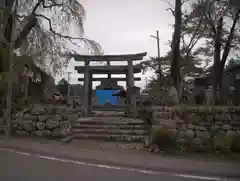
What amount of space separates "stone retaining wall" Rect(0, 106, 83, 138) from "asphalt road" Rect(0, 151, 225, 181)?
3.31m

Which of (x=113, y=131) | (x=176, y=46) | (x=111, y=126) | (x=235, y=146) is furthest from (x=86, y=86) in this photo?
(x=235, y=146)

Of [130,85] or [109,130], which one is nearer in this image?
[109,130]

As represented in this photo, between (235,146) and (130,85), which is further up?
(130,85)

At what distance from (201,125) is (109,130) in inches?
148

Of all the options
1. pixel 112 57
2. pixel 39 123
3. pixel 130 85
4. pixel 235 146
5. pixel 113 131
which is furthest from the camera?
pixel 130 85

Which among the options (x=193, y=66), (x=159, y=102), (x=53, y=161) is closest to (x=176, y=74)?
(x=159, y=102)

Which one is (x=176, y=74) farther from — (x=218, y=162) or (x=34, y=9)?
(x=34, y=9)

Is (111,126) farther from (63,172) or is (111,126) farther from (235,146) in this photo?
(63,172)

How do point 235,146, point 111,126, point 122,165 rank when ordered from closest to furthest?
point 122,165 → point 235,146 → point 111,126

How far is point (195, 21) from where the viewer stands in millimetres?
16203

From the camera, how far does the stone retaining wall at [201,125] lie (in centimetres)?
838

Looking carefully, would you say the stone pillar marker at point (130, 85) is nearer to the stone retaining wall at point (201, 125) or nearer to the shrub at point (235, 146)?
the stone retaining wall at point (201, 125)

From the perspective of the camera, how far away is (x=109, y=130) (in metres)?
10.6

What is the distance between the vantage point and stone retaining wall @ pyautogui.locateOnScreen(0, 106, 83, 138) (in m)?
9.70
